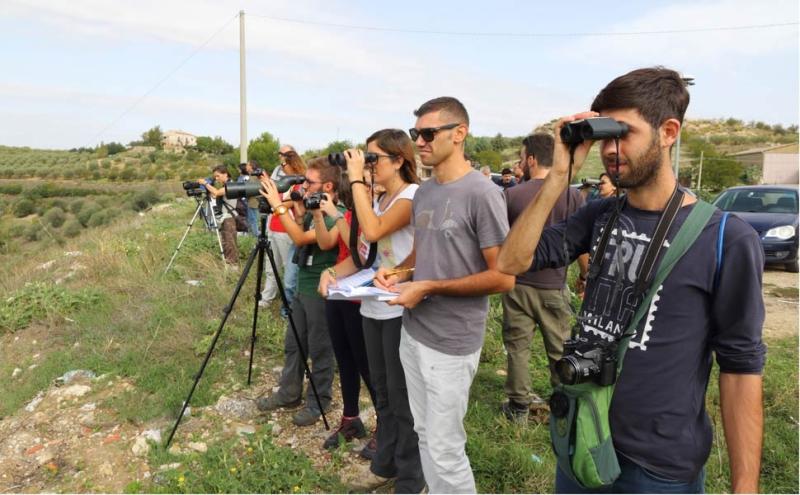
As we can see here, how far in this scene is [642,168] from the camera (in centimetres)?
136

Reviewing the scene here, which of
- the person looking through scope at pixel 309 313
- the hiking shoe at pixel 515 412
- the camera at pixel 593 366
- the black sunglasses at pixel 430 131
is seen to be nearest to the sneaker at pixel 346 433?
the person looking through scope at pixel 309 313

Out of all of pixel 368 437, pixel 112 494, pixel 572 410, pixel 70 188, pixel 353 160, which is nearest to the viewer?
pixel 572 410

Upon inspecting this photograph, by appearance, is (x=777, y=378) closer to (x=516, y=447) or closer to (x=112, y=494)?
(x=516, y=447)

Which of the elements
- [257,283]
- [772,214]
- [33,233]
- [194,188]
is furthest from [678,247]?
[33,233]

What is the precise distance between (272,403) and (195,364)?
3.37 feet

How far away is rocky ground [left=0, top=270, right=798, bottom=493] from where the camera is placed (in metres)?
3.12

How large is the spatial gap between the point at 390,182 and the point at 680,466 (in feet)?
5.82

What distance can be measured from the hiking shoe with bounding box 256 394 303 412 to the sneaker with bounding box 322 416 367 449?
55cm

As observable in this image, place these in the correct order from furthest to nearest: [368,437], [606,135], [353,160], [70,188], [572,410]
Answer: [70,188] → [368,437] → [353,160] → [572,410] → [606,135]

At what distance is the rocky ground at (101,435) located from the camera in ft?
10.3

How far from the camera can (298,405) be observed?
12.7 feet

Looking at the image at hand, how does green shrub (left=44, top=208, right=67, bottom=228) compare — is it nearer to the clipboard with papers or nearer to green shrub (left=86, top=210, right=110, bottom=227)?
green shrub (left=86, top=210, right=110, bottom=227)

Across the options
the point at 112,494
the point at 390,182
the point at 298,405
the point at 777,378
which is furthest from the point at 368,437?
the point at 777,378

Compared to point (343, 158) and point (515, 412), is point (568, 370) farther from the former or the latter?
point (515, 412)
